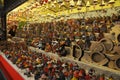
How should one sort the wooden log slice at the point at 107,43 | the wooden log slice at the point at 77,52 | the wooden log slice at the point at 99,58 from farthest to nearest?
1. the wooden log slice at the point at 77,52
2. the wooden log slice at the point at 107,43
3. the wooden log slice at the point at 99,58

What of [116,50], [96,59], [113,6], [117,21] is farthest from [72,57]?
[113,6]

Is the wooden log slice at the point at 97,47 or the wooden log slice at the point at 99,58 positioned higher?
the wooden log slice at the point at 97,47

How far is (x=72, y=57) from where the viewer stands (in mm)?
6527

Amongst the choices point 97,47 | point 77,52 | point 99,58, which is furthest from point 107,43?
point 77,52

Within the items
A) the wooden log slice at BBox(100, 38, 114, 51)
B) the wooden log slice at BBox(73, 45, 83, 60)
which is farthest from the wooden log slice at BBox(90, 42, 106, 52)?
the wooden log slice at BBox(73, 45, 83, 60)

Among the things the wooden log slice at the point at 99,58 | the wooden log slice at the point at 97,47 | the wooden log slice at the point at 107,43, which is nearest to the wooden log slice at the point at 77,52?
the wooden log slice at the point at 97,47

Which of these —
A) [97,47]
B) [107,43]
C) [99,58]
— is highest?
[107,43]

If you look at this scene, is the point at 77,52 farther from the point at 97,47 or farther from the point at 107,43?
the point at 107,43

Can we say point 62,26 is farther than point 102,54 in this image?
Yes

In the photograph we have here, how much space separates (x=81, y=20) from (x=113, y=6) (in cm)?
180

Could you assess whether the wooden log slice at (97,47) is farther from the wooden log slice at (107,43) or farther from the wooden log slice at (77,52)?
the wooden log slice at (77,52)

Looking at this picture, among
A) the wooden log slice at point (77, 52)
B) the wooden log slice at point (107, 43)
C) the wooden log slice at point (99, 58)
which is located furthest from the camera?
the wooden log slice at point (77, 52)

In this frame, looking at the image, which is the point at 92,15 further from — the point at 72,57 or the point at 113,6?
the point at 72,57

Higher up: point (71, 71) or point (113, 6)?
point (113, 6)
